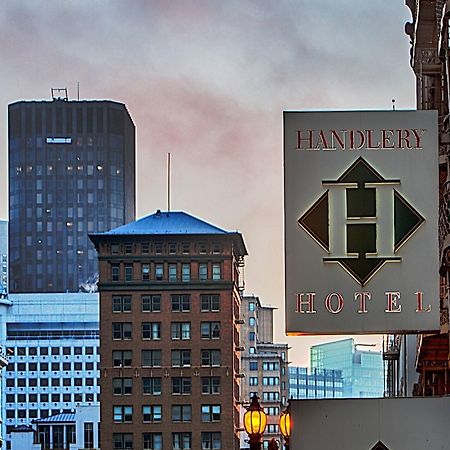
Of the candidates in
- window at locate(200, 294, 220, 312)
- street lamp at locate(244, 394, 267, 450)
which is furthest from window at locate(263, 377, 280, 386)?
street lamp at locate(244, 394, 267, 450)

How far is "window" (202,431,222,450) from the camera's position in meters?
126

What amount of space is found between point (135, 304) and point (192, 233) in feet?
29.5

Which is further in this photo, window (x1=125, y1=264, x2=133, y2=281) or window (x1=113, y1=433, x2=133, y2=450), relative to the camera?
window (x1=125, y1=264, x2=133, y2=281)

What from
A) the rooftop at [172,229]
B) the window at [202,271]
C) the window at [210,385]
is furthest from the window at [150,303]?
the window at [210,385]

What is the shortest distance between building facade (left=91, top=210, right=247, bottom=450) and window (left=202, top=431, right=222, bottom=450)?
3.3 inches

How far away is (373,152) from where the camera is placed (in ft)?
48.0

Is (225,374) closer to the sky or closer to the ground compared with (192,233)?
closer to the ground

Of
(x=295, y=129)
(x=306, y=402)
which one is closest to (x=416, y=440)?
(x=306, y=402)

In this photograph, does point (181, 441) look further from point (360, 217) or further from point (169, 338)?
point (360, 217)

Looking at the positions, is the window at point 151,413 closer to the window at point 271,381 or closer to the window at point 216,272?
the window at point 216,272

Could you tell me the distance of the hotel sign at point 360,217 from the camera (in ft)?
47.0

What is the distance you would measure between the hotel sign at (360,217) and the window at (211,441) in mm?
112616

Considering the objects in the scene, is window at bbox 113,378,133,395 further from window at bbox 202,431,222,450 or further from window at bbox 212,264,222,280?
window at bbox 212,264,222,280

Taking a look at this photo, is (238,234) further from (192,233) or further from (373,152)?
(373,152)
